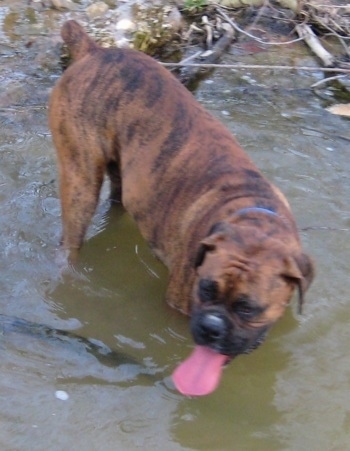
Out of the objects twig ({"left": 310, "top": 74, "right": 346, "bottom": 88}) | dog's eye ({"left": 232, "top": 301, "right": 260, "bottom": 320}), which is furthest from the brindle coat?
twig ({"left": 310, "top": 74, "right": 346, "bottom": 88})

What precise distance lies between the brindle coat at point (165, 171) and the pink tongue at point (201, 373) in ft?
0.53

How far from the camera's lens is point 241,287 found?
10.1 feet

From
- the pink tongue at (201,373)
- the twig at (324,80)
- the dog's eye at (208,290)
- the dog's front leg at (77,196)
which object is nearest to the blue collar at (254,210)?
the dog's eye at (208,290)

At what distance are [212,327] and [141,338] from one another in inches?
41.3

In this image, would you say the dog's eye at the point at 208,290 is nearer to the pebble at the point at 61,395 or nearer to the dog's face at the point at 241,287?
the dog's face at the point at 241,287

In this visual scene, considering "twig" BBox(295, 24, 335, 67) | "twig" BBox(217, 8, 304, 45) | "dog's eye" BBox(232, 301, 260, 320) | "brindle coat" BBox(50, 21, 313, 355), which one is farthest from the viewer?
"twig" BBox(217, 8, 304, 45)

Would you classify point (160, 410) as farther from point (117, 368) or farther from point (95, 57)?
point (95, 57)

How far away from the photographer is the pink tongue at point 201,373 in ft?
11.0

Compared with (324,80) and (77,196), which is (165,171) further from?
(324,80)

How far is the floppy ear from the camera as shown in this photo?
10.4ft

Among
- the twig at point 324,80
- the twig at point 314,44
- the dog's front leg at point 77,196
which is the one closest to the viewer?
the dog's front leg at point 77,196

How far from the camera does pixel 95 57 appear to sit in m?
4.37

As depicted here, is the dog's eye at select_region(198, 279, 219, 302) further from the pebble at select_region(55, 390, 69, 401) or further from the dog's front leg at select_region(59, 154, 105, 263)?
the dog's front leg at select_region(59, 154, 105, 263)

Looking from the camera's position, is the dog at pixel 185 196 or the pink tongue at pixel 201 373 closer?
the dog at pixel 185 196
